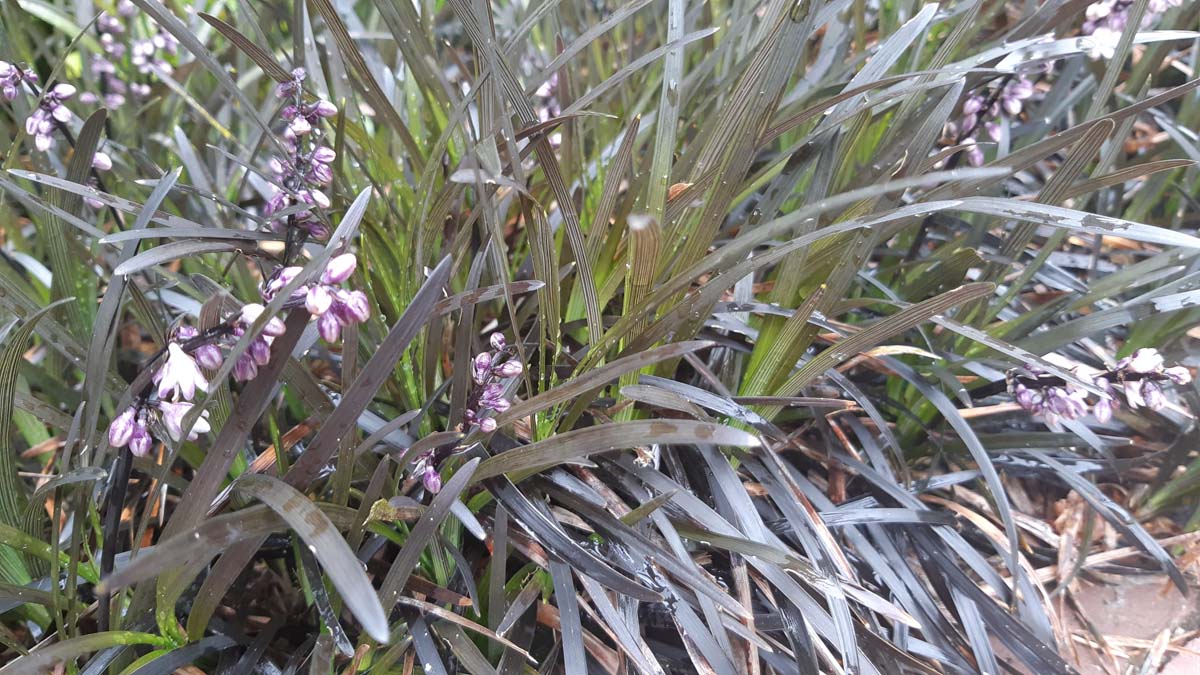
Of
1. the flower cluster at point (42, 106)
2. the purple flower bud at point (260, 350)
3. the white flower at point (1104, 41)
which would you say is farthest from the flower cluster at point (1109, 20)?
the flower cluster at point (42, 106)

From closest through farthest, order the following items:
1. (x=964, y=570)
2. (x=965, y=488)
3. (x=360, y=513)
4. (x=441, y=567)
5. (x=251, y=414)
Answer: (x=251, y=414) < (x=360, y=513) < (x=441, y=567) < (x=964, y=570) < (x=965, y=488)

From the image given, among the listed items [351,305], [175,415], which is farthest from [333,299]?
[175,415]

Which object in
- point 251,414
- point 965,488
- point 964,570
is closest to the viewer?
point 251,414

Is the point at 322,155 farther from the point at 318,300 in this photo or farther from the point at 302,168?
the point at 318,300

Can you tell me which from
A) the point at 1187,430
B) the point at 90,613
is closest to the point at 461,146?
the point at 90,613

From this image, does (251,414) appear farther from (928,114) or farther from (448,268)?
(928,114)

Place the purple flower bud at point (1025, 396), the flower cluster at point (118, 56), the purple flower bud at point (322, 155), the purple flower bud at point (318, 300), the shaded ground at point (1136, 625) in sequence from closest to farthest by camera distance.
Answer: the purple flower bud at point (318, 300), the purple flower bud at point (322, 155), the purple flower bud at point (1025, 396), the shaded ground at point (1136, 625), the flower cluster at point (118, 56)

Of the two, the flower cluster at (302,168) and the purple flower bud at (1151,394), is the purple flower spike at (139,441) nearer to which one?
the flower cluster at (302,168)
